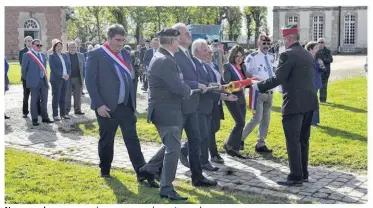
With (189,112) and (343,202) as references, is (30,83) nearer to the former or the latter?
(189,112)

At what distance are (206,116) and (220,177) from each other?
35.4 inches

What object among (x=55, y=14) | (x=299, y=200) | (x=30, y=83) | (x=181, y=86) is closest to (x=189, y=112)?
(x=181, y=86)

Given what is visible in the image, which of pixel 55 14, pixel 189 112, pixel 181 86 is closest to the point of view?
pixel 181 86

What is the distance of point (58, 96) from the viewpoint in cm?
1231

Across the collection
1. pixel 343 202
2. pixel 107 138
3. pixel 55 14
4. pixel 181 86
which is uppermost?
pixel 55 14

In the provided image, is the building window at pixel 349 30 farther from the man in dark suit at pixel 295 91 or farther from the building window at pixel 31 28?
the man in dark suit at pixel 295 91

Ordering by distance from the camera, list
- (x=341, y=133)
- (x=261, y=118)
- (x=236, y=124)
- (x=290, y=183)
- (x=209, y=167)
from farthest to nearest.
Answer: (x=341, y=133) < (x=261, y=118) < (x=236, y=124) < (x=209, y=167) < (x=290, y=183)

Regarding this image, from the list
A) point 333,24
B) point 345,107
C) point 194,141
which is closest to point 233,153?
point 194,141

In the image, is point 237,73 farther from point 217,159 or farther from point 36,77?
point 36,77

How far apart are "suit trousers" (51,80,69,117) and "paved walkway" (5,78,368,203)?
0.66m

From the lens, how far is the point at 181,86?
589cm

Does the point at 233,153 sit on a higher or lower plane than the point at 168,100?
lower

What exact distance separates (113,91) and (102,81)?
192mm

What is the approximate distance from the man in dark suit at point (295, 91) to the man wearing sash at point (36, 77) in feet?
21.9
